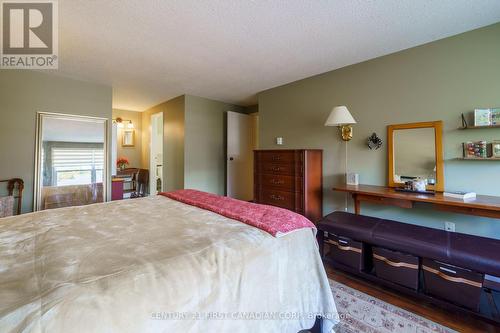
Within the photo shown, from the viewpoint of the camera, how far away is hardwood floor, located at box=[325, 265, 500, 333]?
153 centimetres

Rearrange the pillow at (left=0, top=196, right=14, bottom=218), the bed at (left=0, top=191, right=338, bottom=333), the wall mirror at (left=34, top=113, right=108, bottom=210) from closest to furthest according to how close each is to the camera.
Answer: the bed at (left=0, top=191, right=338, bottom=333) → the pillow at (left=0, top=196, right=14, bottom=218) → the wall mirror at (left=34, top=113, right=108, bottom=210)

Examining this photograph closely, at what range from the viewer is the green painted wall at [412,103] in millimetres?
2096

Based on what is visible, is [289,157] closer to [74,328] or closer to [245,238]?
[245,238]

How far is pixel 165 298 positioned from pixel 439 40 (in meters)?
3.29

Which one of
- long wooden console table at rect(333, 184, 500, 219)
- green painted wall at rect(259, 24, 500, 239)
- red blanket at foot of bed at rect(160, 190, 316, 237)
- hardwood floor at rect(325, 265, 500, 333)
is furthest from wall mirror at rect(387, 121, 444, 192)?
red blanket at foot of bed at rect(160, 190, 316, 237)

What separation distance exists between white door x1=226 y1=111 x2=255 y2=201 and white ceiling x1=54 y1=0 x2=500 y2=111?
163 centimetres

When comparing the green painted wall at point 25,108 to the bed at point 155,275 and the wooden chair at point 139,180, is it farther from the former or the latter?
the wooden chair at point 139,180

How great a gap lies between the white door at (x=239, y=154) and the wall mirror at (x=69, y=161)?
2.29 m

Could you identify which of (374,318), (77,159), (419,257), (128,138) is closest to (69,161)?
(77,159)

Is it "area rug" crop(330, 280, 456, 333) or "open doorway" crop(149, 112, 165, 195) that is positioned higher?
"open doorway" crop(149, 112, 165, 195)

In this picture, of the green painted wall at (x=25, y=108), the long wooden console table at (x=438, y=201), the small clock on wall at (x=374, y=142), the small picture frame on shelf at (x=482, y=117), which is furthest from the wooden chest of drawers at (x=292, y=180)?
the green painted wall at (x=25, y=108)

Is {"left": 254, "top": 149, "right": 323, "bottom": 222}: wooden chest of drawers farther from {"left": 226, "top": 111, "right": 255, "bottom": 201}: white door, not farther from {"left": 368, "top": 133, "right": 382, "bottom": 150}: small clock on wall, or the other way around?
{"left": 226, "top": 111, "right": 255, "bottom": 201}: white door

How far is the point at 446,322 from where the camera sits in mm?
1570

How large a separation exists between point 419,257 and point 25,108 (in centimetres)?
493
